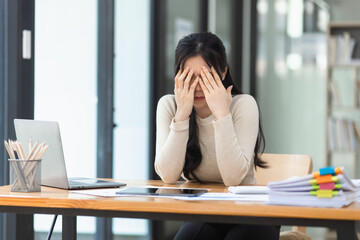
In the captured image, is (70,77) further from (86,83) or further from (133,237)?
(133,237)

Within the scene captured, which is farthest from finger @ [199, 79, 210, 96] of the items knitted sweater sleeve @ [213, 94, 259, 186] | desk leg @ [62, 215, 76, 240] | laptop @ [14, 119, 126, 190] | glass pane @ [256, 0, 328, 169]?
glass pane @ [256, 0, 328, 169]

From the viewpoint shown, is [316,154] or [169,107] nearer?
[169,107]

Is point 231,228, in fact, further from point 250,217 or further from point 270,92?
point 270,92

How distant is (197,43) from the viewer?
2.18 metres

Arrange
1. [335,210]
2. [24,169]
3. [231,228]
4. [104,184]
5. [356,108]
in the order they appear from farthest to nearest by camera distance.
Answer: [356,108], [231,228], [104,184], [24,169], [335,210]

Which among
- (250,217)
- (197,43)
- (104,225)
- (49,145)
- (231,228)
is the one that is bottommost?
(104,225)

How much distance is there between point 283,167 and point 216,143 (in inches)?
22.7

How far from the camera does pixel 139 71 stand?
12.4ft

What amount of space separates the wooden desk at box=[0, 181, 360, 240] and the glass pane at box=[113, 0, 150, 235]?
188cm

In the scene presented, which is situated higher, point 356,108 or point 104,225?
point 356,108

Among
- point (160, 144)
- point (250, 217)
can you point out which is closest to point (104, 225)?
point (160, 144)

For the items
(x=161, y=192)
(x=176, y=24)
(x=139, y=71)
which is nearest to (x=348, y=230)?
(x=161, y=192)

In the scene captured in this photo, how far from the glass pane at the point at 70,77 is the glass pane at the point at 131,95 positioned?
0.28 m

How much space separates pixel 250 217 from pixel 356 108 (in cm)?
408
